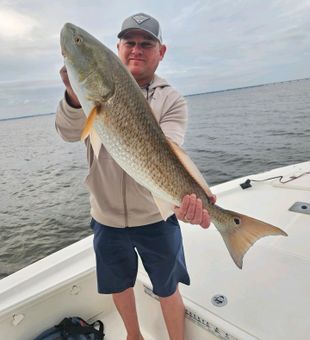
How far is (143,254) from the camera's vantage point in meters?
2.86

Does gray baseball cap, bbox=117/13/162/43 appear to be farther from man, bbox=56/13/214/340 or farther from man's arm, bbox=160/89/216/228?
man's arm, bbox=160/89/216/228

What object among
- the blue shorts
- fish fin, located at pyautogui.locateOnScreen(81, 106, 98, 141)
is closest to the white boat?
the blue shorts

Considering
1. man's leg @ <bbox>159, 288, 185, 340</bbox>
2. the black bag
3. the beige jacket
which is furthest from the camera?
the black bag

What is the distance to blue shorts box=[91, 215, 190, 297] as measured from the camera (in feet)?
9.16

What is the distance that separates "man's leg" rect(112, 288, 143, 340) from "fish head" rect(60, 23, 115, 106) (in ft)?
6.20

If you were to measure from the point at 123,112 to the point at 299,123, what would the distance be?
1173 inches

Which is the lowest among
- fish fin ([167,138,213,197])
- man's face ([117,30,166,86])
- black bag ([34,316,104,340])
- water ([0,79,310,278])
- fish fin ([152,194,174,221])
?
water ([0,79,310,278])

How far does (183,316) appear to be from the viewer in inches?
116

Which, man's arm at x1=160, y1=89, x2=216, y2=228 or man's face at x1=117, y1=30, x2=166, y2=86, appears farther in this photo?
man's face at x1=117, y1=30, x2=166, y2=86

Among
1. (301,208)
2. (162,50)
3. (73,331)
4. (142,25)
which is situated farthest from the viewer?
(301,208)

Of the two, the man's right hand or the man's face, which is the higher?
the man's face

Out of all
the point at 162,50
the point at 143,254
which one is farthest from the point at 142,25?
the point at 143,254

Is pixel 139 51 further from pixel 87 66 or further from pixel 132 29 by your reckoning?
pixel 87 66

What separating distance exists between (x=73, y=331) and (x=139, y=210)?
63.1 inches
